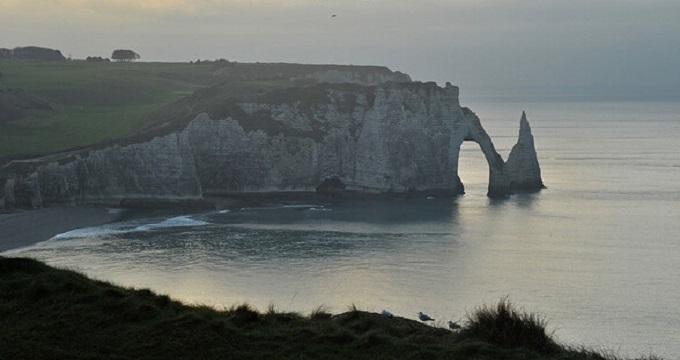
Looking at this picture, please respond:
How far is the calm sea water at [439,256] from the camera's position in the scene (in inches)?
1368

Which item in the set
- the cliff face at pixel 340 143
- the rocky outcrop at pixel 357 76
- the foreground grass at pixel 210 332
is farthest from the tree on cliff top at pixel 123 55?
the foreground grass at pixel 210 332

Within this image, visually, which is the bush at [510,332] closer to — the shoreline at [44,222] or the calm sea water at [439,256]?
the calm sea water at [439,256]

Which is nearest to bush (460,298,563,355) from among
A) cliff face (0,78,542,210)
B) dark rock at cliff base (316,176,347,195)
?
cliff face (0,78,542,210)

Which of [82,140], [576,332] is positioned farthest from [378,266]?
[82,140]

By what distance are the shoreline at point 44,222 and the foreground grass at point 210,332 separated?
32.5 meters

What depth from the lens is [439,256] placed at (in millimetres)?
46906

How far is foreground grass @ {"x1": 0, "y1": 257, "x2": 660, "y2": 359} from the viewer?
1457 centimetres

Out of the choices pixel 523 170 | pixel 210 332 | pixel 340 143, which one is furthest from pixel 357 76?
pixel 210 332

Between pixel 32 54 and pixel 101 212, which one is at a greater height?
pixel 32 54

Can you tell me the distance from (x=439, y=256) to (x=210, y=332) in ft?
105

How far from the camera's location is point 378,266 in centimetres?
4372

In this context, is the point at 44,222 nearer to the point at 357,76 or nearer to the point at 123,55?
the point at 357,76

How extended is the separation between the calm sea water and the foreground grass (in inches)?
246

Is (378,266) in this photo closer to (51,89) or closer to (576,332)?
(576,332)
